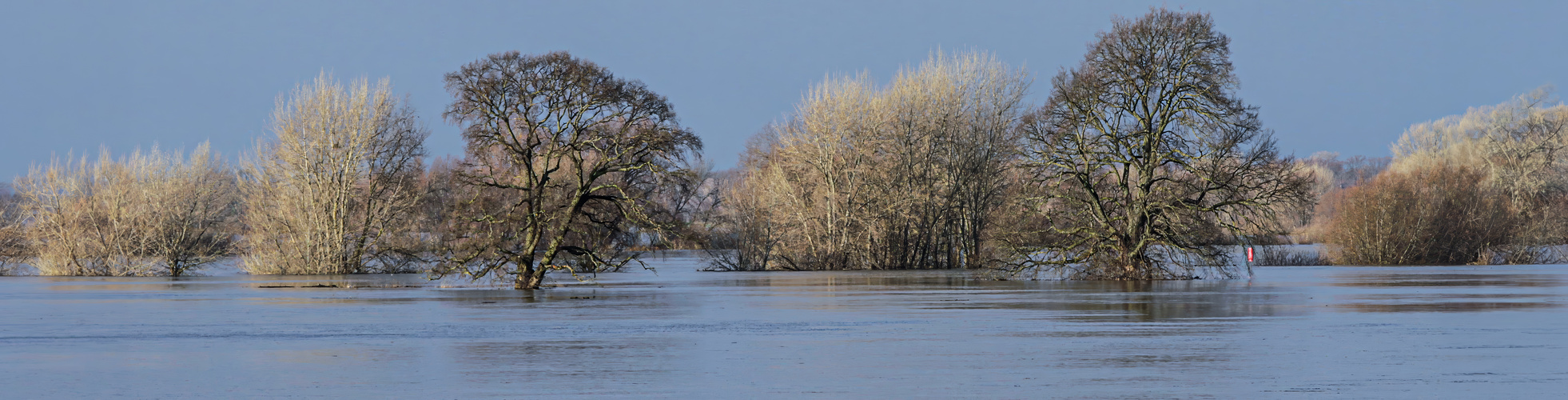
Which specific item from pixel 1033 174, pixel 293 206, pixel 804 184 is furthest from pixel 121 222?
pixel 1033 174

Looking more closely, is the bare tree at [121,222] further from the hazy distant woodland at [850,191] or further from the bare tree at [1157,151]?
the bare tree at [1157,151]

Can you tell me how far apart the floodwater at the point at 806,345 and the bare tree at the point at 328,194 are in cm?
1967

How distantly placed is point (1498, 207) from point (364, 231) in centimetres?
4553

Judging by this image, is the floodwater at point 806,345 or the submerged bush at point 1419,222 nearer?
the floodwater at point 806,345

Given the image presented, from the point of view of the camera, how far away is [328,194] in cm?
4628

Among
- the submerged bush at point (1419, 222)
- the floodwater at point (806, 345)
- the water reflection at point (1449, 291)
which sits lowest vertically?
the floodwater at point (806, 345)

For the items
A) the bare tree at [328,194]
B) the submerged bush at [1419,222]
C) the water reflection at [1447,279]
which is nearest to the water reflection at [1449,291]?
the water reflection at [1447,279]

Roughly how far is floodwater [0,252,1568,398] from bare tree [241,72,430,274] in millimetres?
19671

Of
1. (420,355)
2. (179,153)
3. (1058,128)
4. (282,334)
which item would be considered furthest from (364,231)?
(420,355)

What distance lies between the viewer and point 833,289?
29.8 metres

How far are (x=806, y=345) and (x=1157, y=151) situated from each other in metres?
21.8

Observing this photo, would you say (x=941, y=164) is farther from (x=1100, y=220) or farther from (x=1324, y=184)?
(x=1324, y=184)

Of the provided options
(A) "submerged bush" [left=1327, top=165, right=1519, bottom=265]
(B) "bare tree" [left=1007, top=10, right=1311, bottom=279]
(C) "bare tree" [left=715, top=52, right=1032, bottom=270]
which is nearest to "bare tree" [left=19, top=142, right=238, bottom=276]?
(C) "bare tree" [left=715, top=52, right=1032, bottom=270]

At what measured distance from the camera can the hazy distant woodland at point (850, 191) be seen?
31.5 meters
